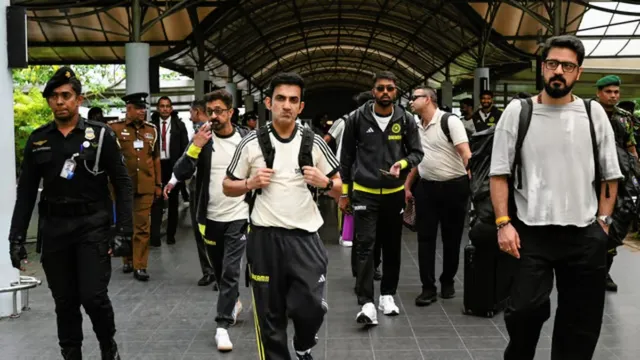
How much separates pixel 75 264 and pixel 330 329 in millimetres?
2131

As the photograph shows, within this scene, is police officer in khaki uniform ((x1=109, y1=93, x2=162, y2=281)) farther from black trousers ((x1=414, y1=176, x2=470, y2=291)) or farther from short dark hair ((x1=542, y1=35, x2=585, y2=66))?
short dark hair ((x1=542, y1=35, x2=585, y2=66))

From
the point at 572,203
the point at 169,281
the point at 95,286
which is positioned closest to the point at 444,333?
the point at 572,203

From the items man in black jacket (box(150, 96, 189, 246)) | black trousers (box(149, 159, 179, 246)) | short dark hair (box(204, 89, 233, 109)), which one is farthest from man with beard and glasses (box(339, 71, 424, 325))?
man in black jacket (box(150, 96, 189, 246))

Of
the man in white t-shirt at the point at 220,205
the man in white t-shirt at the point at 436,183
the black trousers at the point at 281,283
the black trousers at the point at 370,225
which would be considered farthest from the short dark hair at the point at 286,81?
the man in white t-shirt at the point at 436,183

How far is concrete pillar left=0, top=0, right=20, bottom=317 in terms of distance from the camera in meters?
6.04

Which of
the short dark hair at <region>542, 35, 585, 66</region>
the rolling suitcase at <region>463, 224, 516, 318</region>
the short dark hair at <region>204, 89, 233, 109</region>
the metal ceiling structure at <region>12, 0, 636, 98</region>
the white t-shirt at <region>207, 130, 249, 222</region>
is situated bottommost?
the rolling suitcase at <region>463, 224, 516, 318</region>

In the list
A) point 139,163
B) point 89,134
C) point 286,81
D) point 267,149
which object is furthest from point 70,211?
point 139,163

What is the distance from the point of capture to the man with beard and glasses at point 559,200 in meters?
3.59

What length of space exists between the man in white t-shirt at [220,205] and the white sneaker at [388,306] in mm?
1338

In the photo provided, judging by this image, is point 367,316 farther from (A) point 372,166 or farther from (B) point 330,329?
(A) point 372,166

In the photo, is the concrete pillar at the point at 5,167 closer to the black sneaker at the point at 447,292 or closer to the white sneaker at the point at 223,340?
the white sneaker at the point at 223,340

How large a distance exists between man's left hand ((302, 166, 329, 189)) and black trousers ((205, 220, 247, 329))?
1734mm

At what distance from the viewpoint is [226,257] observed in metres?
5.49

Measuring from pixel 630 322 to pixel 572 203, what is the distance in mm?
2703
